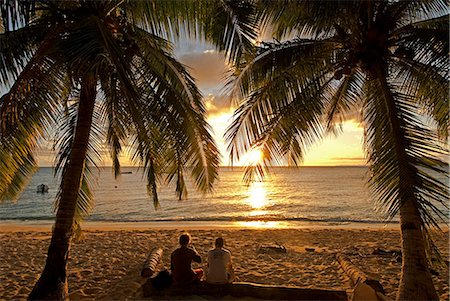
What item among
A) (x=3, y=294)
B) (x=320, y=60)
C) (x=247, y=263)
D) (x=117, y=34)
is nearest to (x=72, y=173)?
(x=117, y=34)

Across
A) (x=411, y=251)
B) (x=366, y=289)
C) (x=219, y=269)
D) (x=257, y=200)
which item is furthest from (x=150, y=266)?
(x=257, y=200)

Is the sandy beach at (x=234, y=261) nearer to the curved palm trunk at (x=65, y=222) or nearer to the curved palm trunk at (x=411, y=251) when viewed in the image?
the curved palm trunk at (x=65, y=222)

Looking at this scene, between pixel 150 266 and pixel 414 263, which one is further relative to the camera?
pixel 150 266

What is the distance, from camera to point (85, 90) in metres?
5.95

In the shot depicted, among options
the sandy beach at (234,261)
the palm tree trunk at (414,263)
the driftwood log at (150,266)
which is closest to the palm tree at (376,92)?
the palm tree trunk at (414,263)

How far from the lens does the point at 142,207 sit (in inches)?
1320

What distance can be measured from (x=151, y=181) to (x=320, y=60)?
409cm

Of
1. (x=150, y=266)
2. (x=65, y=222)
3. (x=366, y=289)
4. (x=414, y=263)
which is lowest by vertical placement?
Result: (x=150, y=266)

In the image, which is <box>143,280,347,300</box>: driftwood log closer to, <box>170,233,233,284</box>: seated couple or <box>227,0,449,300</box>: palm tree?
<box>170,233,233,284</box>: seated couple

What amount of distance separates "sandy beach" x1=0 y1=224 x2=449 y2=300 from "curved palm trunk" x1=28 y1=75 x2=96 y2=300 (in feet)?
3.11

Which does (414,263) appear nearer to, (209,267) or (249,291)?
(249,291)

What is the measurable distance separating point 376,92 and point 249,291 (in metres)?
3.89

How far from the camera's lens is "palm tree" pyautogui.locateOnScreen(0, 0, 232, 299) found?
4395mm

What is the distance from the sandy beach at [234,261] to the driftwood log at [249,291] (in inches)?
22.0
